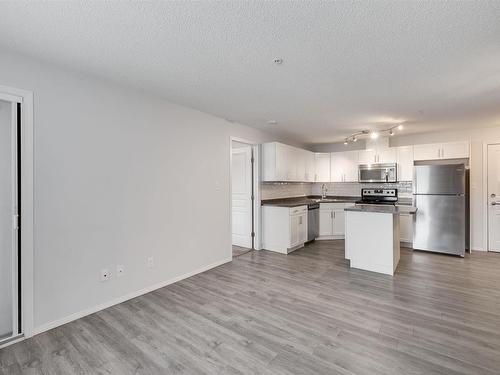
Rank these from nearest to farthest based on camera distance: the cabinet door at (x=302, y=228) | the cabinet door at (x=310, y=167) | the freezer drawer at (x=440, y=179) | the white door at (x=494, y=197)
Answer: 1. the freezer drawer at (x=440, y=179)
2. the white door at (x=494, y=197)
3. the cabinet door at (x=302, y=228)
4. the cabinet door at (x=310, y=167)

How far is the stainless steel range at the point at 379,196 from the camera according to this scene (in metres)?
5.71

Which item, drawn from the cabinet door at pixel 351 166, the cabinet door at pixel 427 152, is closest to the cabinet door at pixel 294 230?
the cabinet door at pixel 351 166

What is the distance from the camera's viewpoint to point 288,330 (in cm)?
227

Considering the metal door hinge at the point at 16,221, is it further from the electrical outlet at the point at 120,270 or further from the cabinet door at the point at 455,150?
the cabinet door at the point at 455,150

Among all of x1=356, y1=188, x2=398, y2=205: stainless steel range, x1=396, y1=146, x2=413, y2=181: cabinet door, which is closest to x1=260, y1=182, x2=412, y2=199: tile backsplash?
x1=356, y1=188, x2=398, y2=205: stainless steel range

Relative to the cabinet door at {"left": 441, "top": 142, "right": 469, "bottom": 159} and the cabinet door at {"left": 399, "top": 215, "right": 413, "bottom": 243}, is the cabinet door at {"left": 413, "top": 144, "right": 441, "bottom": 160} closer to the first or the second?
the cabinet door at {"left": 441, "top": 142, "right": 469, "bottom": 159}

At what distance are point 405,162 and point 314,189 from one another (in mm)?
2431

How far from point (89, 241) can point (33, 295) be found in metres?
0.60

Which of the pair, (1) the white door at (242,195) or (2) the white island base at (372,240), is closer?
(2) the white island base at (372,240)

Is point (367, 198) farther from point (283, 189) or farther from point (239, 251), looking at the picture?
point (239, 251)

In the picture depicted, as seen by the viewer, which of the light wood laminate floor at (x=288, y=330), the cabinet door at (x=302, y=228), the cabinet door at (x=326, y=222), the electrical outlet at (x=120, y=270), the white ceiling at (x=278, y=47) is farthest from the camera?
the cabinet door at (x=326, y=222)

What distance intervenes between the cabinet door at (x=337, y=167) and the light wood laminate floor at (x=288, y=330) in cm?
309

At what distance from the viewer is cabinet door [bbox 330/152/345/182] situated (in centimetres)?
625

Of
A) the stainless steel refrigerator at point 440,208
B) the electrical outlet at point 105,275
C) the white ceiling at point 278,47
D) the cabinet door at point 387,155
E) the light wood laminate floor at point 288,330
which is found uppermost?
the white ceiling at point 278,47
